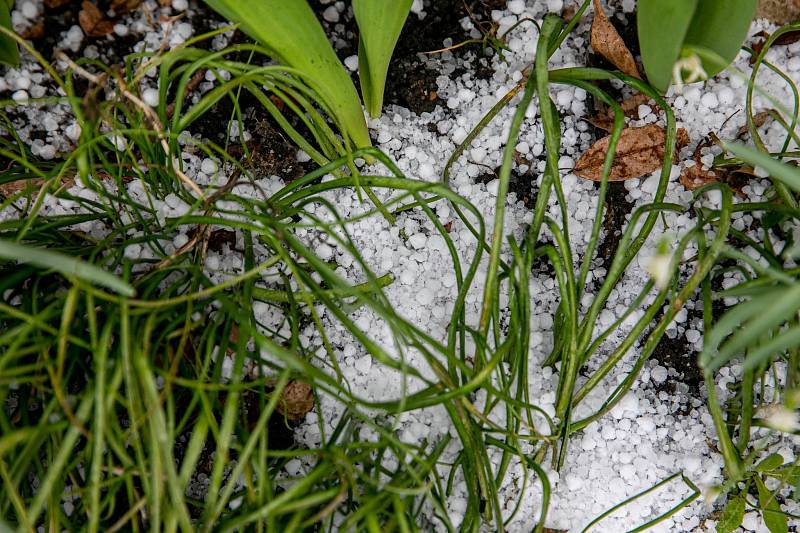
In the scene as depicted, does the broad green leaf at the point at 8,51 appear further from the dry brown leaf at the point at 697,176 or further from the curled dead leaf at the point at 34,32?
the dry brown leaf at the point at 697,176

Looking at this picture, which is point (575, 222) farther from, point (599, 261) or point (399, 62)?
point (399, 62)

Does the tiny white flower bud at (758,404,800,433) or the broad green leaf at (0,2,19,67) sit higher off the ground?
the broad green leaf at (0,2,19,67)

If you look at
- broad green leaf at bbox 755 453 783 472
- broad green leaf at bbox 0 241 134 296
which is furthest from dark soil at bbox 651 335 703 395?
broad green leaf at bbox 0 241 134 296

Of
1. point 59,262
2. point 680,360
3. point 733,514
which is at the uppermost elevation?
point 680,360

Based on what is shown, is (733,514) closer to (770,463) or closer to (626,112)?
(770,463)

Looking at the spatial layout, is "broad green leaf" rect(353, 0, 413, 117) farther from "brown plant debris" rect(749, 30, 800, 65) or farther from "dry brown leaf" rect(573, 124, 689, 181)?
"brown plant debris" rect(749, 30, 800, 65)

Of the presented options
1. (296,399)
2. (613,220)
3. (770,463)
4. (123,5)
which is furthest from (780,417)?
(123,5)

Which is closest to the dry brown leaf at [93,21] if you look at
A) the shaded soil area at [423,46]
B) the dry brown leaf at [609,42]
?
the shaded soil area at [423,46]

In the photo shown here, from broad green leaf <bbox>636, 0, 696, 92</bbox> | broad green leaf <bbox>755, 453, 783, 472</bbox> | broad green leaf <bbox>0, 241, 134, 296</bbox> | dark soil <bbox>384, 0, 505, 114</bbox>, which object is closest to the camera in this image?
broad green leaf <bbox>0, 241, 134, 296</bbox>
